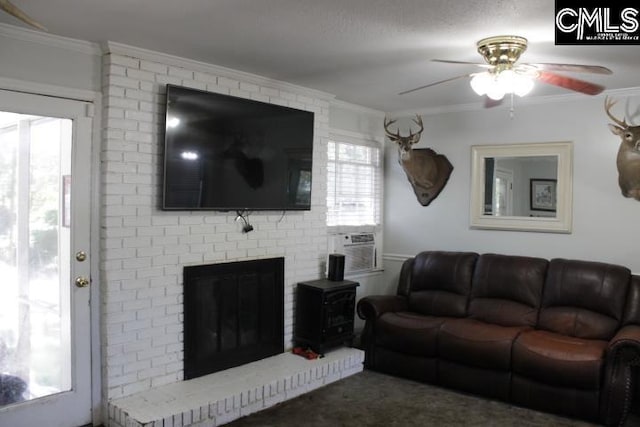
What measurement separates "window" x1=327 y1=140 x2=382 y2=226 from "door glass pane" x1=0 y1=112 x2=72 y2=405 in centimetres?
247

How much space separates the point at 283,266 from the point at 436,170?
6.42ft

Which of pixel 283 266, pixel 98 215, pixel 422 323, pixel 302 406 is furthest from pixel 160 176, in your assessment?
pixel 422 323

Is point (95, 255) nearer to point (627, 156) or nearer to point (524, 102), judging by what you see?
point (524, 102)

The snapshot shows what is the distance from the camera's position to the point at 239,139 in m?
3.77

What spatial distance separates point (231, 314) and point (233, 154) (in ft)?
3.95

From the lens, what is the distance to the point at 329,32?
2.88m

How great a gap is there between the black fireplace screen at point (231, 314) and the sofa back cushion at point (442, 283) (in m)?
1.30

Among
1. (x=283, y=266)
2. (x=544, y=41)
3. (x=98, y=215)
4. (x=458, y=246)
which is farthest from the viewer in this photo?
(x=458, y=246)

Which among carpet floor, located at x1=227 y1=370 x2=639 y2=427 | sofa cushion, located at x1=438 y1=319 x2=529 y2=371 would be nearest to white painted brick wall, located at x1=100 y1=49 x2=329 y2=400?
carpet floor, located at x1=227 y1=370 x2=639 y2=427

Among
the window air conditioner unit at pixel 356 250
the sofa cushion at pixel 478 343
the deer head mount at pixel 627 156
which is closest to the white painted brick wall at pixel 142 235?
the window air conditioner unit at pixel 356 250

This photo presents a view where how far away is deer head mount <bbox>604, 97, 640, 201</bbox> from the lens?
4.00 meters

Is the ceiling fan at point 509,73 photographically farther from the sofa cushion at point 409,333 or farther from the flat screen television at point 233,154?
the sofa cushion at point 409,333

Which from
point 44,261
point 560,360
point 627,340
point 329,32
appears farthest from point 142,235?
point 627,340

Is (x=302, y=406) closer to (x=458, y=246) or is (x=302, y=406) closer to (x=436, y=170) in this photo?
(x=458, y=246)
